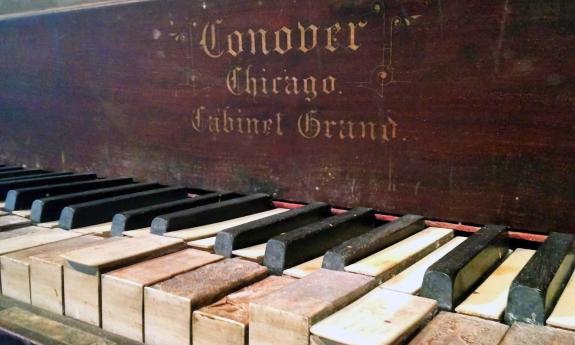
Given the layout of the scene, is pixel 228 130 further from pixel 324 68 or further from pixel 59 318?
pixel 59 318

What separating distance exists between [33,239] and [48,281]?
0.22m

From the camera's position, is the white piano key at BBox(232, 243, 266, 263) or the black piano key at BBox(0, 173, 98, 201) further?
the black piano key at BBox(0, 173, 98, 201)

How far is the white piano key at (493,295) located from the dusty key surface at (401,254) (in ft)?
0.49

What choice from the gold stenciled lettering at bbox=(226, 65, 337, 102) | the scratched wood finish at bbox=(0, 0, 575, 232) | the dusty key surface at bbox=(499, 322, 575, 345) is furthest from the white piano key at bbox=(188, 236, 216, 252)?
the dusty key surface at bbox=(499, 322, 575, 345)

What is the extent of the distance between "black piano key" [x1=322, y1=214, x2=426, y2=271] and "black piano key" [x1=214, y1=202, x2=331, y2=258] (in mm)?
203

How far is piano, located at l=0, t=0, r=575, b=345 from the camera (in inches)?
35.6

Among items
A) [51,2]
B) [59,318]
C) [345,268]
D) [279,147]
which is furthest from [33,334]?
[51,2]

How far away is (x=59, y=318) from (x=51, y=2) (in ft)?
4.91

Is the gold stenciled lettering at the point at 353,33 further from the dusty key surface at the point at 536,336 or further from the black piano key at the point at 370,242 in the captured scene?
the dusty key surface at the point at 536,336

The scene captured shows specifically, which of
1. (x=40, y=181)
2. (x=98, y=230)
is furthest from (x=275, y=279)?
(x=40, y=181)

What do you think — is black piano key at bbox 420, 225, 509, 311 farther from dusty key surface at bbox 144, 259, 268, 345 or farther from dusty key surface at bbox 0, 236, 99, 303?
dusty key surface at bbox 0, 236, 99, 303

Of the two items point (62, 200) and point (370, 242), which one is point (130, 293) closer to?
point (370, 242)

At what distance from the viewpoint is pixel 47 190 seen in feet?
5.73

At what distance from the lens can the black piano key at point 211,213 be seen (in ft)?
4.40
